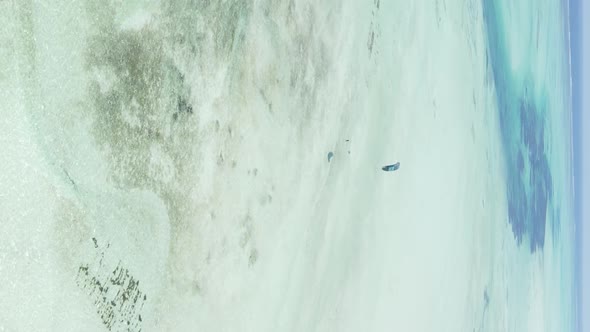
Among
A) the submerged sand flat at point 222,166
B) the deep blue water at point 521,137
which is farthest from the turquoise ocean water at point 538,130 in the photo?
the submerged sand flat at point 222,166

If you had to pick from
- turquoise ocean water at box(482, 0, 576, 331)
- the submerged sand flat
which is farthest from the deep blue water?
the submerged sand flat

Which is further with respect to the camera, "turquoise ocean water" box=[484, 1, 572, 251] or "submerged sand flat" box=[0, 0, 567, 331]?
"turquoise ocean water" box=[484, 1, 572, 251]

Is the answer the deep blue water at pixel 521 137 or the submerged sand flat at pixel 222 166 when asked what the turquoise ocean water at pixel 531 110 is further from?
the submerged sand flat at pixel 222 166

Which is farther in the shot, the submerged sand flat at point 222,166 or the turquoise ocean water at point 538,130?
the turquoise ocean water at point 538,130

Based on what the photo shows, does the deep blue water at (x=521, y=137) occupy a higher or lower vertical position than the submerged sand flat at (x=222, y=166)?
higher

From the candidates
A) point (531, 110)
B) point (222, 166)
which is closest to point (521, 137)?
point (531, 110)

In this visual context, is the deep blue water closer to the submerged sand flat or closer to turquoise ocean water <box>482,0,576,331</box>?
turquoise ocean water <box>482,0,576,331</box>
